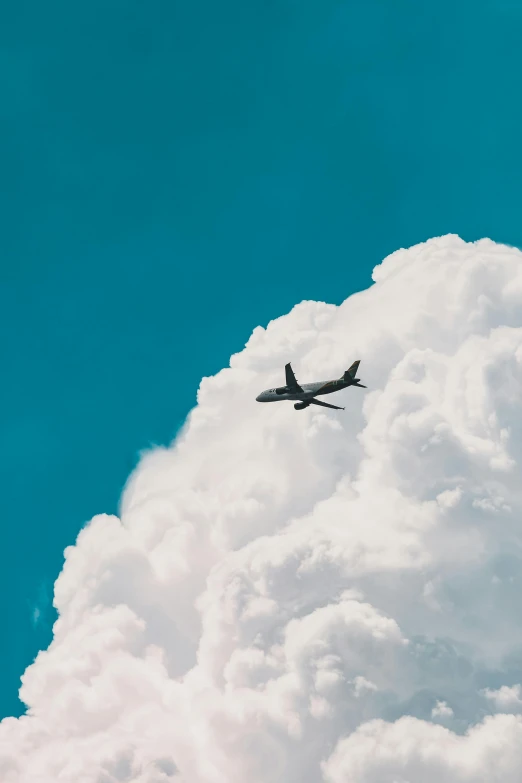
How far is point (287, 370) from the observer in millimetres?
197750

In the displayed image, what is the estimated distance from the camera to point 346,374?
19888 centimetres

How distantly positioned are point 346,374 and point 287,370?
476 inches
